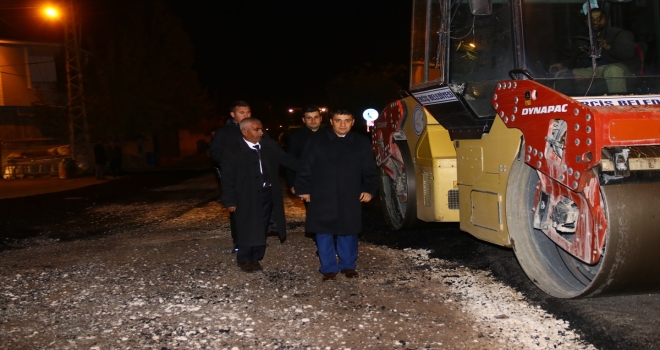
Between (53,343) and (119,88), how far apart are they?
96.7 feet

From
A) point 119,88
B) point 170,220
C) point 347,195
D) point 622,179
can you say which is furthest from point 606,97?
point 119,88

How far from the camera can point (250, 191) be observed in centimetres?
664

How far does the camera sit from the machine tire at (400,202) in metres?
7.80

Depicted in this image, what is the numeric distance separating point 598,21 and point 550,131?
131 centimetres

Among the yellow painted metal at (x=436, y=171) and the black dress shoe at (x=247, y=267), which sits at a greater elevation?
the yellow painted metal at (x=436, y=171)

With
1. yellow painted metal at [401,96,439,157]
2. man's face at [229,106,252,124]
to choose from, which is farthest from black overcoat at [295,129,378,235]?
man's face at [229,106,252,124]

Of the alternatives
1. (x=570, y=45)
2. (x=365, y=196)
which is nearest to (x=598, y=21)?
(x=570, y=45)

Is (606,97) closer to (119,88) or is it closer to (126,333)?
(126,333)

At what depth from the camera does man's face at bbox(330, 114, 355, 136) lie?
6125 millimetres

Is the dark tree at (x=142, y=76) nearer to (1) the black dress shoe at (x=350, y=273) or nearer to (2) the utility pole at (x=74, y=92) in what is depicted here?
(2) the utility pole at (x=74, y=92)

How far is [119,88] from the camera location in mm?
32344

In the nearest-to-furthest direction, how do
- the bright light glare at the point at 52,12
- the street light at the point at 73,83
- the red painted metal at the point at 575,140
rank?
the red painted metal at the point at 575,140 < the bright light glare at the point at 52,12 < the street light at the point at 73,83

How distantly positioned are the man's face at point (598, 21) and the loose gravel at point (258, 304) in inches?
87.3

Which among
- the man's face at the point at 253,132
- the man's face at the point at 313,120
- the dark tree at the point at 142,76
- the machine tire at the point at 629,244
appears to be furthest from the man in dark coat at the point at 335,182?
the dark tree at the point at 142,76
